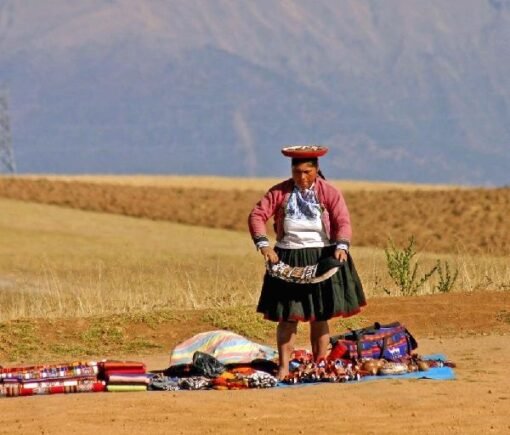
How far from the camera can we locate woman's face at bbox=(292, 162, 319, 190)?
13.1 m

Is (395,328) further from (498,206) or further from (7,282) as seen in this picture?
(498,206)

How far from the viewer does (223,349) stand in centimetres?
1402

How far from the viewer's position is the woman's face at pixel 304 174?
13109mm

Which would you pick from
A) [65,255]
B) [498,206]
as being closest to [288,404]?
[65,255]

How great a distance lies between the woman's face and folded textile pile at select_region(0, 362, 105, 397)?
6.79 feet

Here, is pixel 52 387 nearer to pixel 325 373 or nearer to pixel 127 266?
pixel 325 373

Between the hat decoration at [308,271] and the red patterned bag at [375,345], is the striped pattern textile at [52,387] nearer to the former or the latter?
the hat decoration at [308,271]

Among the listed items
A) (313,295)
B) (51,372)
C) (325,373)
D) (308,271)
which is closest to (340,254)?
(308,271)

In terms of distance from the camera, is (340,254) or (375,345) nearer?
(340,254)

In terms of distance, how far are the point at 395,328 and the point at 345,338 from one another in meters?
0.41

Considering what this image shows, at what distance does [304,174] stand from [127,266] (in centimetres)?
1841

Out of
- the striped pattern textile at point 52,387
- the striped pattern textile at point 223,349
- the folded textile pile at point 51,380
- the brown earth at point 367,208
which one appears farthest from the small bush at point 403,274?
the brown earth at point 367,208

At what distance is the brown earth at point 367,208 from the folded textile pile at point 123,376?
73.2ft

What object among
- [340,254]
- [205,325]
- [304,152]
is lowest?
[205,325]
